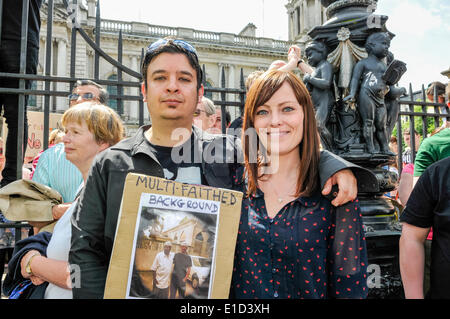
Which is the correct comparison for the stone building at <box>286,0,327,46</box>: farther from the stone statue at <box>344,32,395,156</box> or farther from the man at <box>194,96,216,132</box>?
the man at <box>194,96,216,132</box>

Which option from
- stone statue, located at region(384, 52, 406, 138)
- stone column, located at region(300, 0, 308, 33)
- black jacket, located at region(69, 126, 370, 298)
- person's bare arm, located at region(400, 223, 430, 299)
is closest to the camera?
black jacket, located at region(69, 126, 370, 298)

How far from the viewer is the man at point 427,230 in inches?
71.5

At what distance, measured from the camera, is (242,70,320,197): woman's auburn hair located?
1478 millimetres

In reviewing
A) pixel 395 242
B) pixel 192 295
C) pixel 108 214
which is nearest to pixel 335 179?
pixel 192 295

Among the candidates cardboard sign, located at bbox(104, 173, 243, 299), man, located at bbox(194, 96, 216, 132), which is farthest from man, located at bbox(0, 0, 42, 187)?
cardboard sign, located at bbox(104, 173, 243, 299)

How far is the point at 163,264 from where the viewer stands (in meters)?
1.23

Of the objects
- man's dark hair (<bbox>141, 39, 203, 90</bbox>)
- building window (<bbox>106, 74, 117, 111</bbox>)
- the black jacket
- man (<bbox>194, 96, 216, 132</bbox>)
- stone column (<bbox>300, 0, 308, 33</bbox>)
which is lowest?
the black jacket

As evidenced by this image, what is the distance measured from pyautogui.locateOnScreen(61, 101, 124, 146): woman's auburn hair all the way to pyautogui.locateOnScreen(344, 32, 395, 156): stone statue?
2.29 metres

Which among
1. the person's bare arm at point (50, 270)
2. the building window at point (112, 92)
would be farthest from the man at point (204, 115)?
the building window at point (112, 92)

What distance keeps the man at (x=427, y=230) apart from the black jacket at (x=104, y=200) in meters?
0.82

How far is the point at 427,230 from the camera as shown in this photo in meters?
1.94

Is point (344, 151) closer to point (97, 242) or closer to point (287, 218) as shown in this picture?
point (287, 218)
